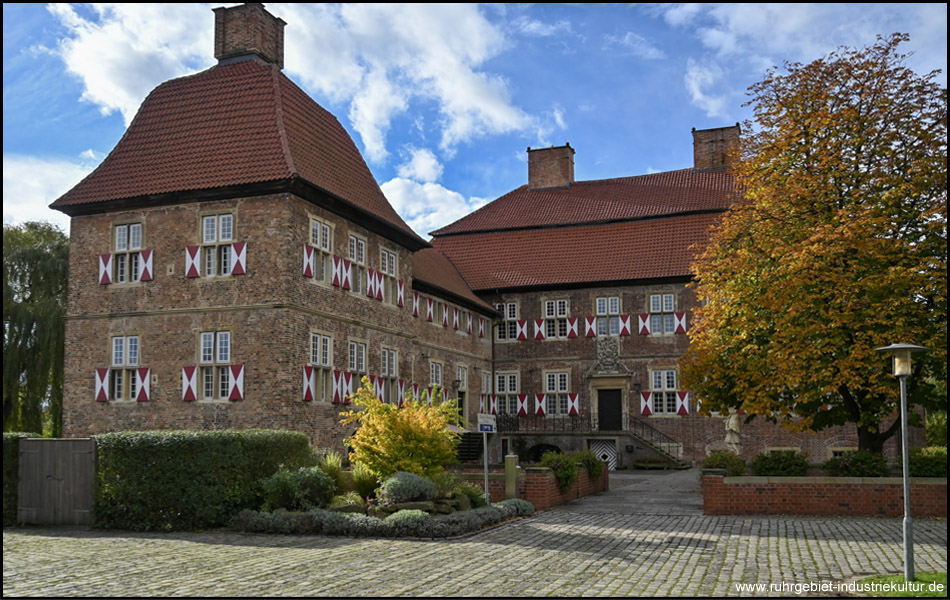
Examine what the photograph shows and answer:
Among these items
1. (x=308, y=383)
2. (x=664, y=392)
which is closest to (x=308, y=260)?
(x=308, y=383)

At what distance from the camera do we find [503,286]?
3494cm

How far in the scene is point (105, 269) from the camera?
853 inches

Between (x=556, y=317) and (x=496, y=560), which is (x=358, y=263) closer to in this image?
(x=556, y=317)

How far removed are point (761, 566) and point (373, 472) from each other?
7.14m

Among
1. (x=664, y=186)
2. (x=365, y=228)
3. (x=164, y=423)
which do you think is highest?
(x=664, y=186)

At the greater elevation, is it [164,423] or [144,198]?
[144,198]

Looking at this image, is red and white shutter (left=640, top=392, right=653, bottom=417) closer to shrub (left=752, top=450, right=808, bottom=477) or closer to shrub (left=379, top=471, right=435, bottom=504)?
shrub (left=752, top=450, right=808, bottom=477)

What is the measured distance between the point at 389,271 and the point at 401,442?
35.1 ft

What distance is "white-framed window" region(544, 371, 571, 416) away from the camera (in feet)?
113

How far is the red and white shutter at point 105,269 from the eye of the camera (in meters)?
21.6

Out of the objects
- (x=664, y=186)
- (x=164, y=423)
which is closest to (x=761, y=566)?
(x=164, y=423)

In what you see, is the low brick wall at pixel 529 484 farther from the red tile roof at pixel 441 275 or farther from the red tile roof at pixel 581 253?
the red tile roof at pixel 581 253

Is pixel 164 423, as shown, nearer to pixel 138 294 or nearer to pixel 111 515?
pixel 138 294

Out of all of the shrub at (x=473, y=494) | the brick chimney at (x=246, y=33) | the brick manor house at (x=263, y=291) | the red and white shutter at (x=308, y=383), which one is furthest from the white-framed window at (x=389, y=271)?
the shrub at (x=473, y=494)
